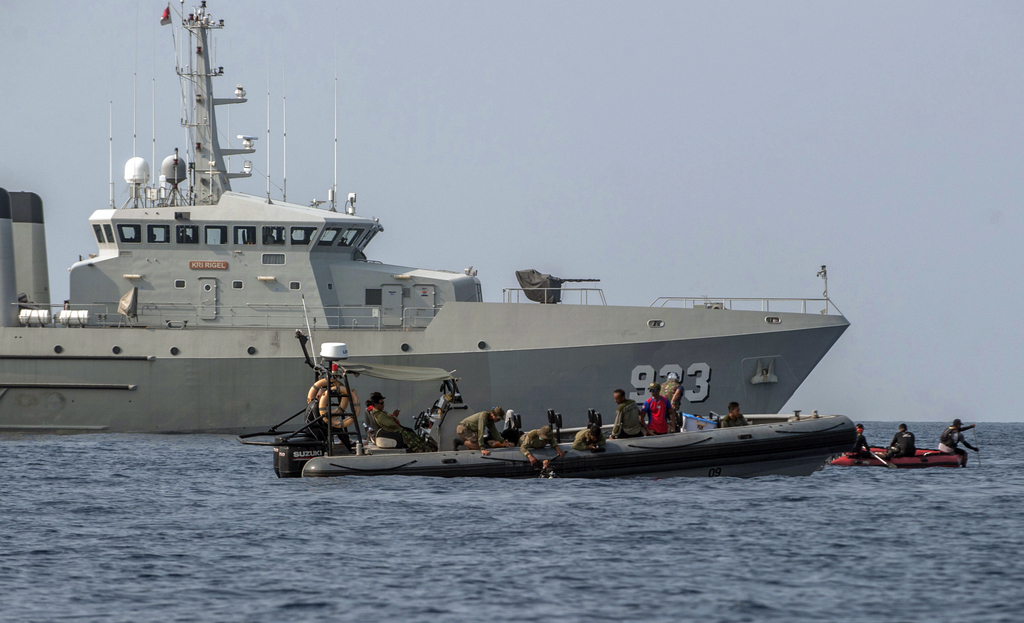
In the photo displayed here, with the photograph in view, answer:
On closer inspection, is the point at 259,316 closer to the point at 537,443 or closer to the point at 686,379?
the point at 686,379

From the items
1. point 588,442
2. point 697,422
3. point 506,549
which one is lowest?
point 506,549

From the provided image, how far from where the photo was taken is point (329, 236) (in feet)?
80.8

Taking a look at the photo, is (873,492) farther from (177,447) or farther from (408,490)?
(177,447)

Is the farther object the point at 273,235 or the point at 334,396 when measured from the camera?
the point at 273,235

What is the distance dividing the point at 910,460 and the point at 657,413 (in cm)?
669

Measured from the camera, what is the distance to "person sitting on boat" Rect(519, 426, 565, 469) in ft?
51.7

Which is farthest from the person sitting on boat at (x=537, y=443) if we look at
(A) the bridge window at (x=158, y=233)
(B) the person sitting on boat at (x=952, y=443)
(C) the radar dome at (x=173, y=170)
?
(C) the radar dome at (x=173, y=170)

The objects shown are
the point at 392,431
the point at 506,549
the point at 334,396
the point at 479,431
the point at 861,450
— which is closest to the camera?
the point at 506,549

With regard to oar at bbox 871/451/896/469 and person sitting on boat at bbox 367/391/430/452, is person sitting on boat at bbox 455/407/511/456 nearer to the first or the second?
person sitting on boat at bbox 367/391/430/452

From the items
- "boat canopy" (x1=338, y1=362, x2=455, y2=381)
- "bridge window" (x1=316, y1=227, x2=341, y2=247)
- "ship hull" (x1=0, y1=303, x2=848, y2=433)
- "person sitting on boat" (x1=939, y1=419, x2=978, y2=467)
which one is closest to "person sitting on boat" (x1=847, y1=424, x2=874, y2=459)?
"person sitting on boat" (x1=939, y1=419, x2=978, y2=467)

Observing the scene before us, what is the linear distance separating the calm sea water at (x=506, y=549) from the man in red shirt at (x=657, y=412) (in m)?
0.93

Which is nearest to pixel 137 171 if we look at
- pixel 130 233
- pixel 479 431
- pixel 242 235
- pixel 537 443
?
pixel 130 233

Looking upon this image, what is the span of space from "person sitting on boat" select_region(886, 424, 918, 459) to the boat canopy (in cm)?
875

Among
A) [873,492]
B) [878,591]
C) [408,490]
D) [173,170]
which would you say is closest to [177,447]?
[173,170]
